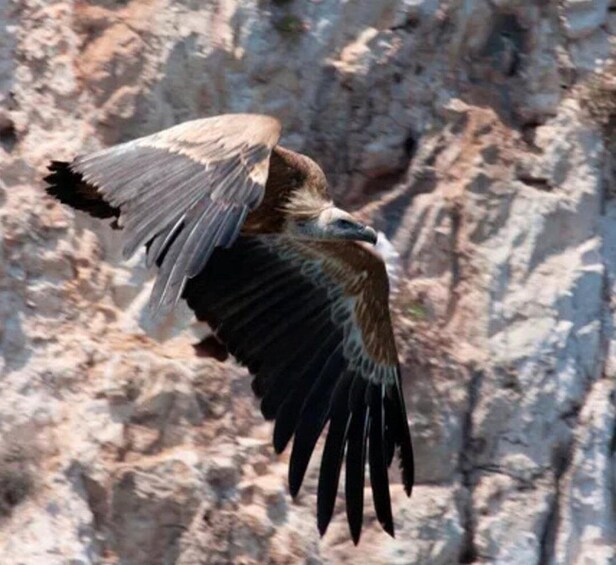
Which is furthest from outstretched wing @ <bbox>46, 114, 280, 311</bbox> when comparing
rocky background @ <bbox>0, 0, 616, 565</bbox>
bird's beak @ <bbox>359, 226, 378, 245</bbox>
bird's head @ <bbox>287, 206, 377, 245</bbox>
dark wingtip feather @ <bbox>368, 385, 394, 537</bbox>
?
dark wingtip feather @ <bbox>368, 385, 394, 537</bbox>

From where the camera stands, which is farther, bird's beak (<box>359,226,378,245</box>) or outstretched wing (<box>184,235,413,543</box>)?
bird's beak (<box>359,226,378,245</box>)

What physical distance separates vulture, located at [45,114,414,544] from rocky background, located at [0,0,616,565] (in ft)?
1.39

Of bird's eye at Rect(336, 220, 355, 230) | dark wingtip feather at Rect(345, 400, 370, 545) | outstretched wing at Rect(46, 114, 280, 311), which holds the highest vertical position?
outstretched wing at Rect(46, 114, 280, 311)

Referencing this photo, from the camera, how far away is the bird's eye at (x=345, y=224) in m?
8.42

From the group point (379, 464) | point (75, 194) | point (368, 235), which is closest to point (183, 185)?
point (75, 194)

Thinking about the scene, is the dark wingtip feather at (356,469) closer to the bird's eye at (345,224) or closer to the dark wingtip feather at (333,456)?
the dark wingtip feather at (333,456)

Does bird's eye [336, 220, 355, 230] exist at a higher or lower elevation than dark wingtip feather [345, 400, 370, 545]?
higher

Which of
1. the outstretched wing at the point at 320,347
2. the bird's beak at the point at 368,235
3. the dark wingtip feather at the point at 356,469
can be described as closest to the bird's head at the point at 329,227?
the bird's beak at the point at 368,235

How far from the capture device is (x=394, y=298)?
9258mm

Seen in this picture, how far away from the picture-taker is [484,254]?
31.0ft

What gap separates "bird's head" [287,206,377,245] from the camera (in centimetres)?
841

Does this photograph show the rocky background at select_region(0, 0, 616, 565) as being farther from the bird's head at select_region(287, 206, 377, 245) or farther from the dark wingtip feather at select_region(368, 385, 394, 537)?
the bird's head at select_region(287, 206, 377, 245)

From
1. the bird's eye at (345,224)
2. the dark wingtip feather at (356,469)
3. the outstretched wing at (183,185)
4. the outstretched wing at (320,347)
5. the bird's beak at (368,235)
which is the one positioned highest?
the outstretched wing at (183,185)

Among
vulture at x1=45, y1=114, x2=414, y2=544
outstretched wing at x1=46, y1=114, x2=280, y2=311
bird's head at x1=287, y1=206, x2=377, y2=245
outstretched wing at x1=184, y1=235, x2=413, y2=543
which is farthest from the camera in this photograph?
bird's head at x1=287, y1=206, x2=377, y2=245
